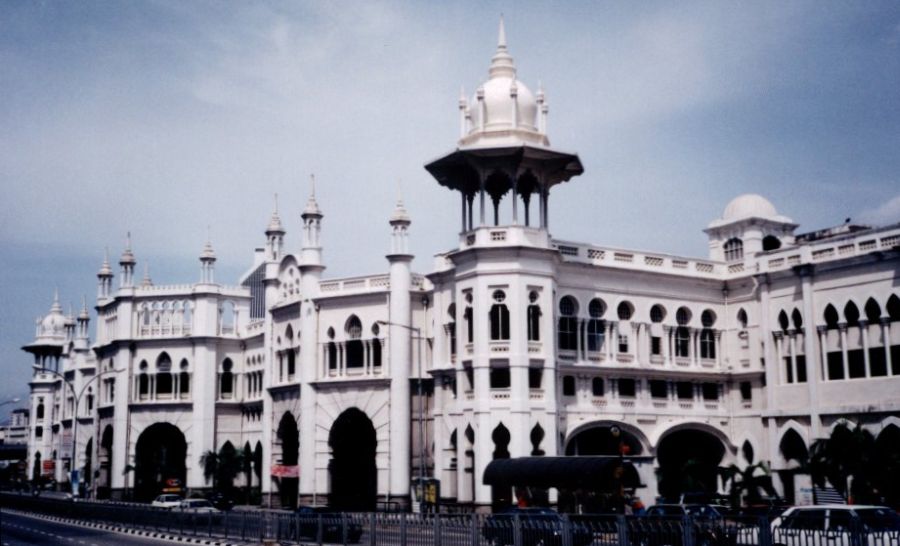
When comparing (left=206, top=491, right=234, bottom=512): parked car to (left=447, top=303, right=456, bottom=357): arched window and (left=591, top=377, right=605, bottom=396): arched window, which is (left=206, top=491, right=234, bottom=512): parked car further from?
(left=591, top=377, right=605, bottom=396): arched window

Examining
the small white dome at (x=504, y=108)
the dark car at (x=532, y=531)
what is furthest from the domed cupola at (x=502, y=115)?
the dark car at (x=532, y=531)

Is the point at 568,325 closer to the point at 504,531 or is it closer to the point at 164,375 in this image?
the point at 504,531

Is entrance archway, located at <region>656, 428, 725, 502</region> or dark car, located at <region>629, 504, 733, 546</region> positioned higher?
entrance archway, located at <region>656, 428, 725, 502</region>

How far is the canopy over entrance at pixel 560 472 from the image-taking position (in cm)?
4106

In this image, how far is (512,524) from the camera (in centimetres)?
2680

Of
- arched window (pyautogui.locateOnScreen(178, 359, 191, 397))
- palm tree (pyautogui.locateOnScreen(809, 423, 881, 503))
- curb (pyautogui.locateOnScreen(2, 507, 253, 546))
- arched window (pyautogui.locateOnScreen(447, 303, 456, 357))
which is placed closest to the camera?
curb (pyautogui.locateOnScreen(2, 507, 253, 546))

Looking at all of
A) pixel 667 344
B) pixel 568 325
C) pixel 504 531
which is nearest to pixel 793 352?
pixel 667 344

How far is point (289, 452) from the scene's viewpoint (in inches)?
2616

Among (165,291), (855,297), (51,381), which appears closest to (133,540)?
(855,297)

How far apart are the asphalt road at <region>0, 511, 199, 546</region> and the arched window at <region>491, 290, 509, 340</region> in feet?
59.8

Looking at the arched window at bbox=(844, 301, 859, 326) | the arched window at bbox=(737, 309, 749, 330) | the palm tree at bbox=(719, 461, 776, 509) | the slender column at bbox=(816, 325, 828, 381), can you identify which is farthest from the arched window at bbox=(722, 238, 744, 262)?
the palm tree at bbox=(719, 461, 776, 509)

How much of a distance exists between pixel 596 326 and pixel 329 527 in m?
24.9

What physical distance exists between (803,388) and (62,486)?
7532cm

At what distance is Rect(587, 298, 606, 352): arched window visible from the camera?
54.3m
